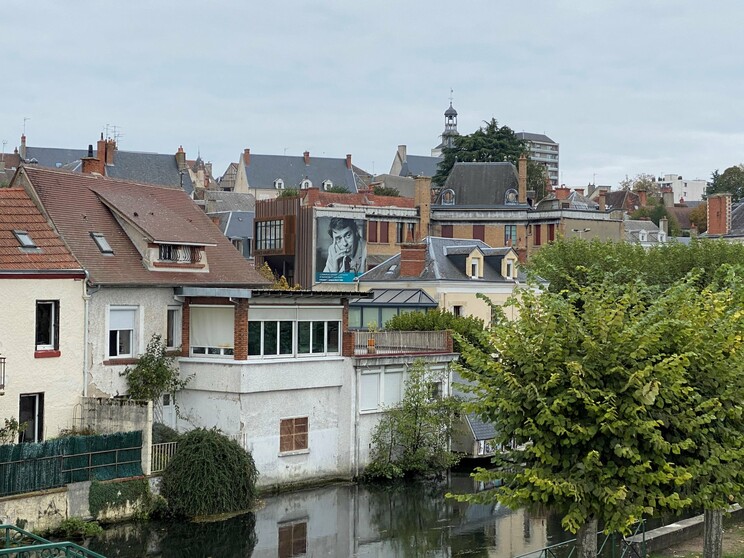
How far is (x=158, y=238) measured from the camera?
32.6 meters

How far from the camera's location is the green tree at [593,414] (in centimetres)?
1789

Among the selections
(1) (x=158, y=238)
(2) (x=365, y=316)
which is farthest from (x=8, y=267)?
(2) (x=365, y=316)

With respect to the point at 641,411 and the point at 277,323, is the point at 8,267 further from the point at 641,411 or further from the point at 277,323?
the point at 641,411

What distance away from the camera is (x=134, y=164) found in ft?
367

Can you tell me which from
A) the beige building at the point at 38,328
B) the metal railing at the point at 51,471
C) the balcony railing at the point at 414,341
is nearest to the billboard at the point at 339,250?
the balcony railing at the point at 414,341

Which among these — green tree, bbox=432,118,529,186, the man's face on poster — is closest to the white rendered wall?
the man's face on poster

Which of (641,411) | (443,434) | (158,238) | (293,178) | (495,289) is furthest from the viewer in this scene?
(293,178)

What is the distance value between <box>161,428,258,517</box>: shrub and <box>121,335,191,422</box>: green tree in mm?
2597

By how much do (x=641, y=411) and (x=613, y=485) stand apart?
4.47 feet

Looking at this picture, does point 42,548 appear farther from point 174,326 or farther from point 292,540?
point 174,326

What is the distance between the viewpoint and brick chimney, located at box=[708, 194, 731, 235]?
78.1m

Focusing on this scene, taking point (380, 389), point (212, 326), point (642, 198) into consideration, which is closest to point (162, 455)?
point (212, 326)

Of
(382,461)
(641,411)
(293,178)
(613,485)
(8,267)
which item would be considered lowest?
(382,461)

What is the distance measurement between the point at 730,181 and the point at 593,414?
124012mm
